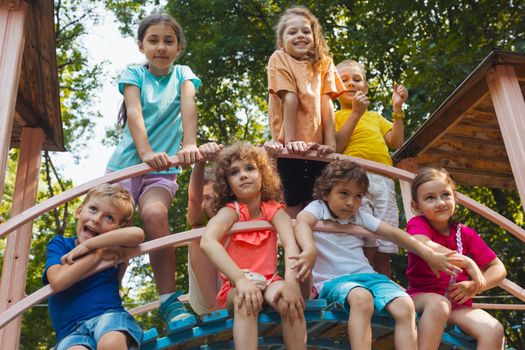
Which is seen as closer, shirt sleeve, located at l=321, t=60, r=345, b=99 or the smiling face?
the smiling face

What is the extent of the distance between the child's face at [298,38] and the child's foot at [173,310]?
1.83m

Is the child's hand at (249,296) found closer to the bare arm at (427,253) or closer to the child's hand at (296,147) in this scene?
the bare arm at (427,253)

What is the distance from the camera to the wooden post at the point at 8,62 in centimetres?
359

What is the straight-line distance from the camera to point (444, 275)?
3.66 meters

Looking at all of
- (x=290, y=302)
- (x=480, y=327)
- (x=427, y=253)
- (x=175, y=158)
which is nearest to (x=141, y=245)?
(x=175, y=158)

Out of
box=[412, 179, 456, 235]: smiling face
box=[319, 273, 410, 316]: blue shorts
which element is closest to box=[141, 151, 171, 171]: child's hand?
box=[319, 273, 410, 316]: blue shorts

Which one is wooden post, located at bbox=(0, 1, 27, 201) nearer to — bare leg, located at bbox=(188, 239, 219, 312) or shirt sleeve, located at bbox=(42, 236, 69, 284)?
shirt sleeve, located at bbox=(42, 236, 69, 284)

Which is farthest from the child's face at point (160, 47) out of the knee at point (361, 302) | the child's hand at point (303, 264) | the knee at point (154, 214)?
the knee at point (361, 302)

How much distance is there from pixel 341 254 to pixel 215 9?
9249 mm

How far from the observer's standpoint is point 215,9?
39.8ft

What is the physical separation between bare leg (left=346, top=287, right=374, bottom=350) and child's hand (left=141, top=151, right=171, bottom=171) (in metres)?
1.20

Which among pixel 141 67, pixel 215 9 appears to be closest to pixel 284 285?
pixel 141 67

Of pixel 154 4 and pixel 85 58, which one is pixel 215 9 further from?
pixel 85 58

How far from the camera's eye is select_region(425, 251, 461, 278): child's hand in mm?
3406
